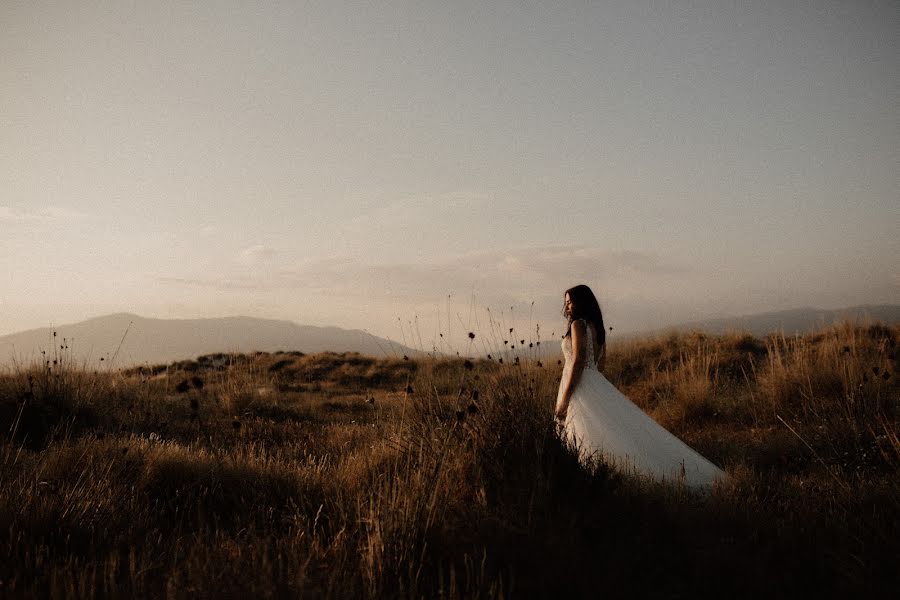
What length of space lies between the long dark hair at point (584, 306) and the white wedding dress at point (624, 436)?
15cm

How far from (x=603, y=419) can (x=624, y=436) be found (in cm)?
27

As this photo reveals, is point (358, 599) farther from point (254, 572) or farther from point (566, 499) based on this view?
point (566, 499)

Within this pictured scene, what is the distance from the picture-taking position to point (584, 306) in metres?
6.52

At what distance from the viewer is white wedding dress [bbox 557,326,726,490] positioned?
18.2 feet

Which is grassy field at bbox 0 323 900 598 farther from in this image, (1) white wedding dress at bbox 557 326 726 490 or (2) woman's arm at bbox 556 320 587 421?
(2) woman's arm at bbox 556 320 587 421

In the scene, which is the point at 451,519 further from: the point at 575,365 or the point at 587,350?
the point at 587,350

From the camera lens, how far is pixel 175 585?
249 centimetres

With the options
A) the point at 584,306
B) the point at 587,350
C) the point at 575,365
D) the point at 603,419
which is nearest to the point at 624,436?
the point at 603,419

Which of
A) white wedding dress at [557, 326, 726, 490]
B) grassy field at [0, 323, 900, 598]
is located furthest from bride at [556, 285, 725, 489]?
grassy field at [0, 323, 900, 598]

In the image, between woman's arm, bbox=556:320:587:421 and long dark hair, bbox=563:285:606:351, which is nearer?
woman's arm, bbox=556:320:587:421

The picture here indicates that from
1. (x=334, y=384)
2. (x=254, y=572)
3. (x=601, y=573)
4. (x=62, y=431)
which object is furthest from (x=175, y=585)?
(x=334, y=384)

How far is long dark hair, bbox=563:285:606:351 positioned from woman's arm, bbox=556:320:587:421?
101mm

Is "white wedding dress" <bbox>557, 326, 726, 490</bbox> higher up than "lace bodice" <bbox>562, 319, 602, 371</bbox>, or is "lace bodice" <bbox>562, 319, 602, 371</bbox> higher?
"lace bodice" <bbox>562, 319, 602, 371</bbox>

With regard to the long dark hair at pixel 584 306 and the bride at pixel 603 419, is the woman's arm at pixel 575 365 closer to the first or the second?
the bride at pixel 603 419
